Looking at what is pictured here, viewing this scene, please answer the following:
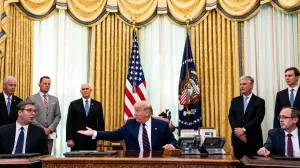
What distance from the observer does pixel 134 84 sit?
23.1 feet

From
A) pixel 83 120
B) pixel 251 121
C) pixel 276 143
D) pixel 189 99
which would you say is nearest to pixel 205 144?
pixel 276 143

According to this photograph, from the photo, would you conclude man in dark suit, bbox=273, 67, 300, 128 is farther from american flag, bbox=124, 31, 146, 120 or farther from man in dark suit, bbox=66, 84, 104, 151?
man in dark suit, bbox=66, 84, 104, 151

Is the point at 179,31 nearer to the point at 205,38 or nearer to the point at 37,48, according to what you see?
the point at 205,38

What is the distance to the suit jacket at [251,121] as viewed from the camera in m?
5.65

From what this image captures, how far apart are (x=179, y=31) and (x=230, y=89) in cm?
144

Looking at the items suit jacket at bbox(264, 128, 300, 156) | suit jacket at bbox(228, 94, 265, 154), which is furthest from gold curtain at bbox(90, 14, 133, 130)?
suit jacket at bbox(264, 128, 300, 156)

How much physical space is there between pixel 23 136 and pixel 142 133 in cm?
132

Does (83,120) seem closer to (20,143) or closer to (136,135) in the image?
(136,135)

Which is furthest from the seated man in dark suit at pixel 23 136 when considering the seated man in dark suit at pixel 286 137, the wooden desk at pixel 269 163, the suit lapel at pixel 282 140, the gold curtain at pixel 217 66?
the gold curtain at pixel 217 66

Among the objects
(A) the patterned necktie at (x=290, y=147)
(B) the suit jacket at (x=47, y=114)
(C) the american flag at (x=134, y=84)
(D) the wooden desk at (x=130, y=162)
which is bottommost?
(D) the wooden desk at (x=130, y=162)

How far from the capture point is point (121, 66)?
7285 millimetres

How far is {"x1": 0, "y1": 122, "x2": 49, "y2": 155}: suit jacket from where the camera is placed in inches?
163

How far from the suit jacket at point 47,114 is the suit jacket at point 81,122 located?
0.27m

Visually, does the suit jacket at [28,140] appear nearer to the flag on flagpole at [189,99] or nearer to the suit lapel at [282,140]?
the suit lapel at [282,140]
